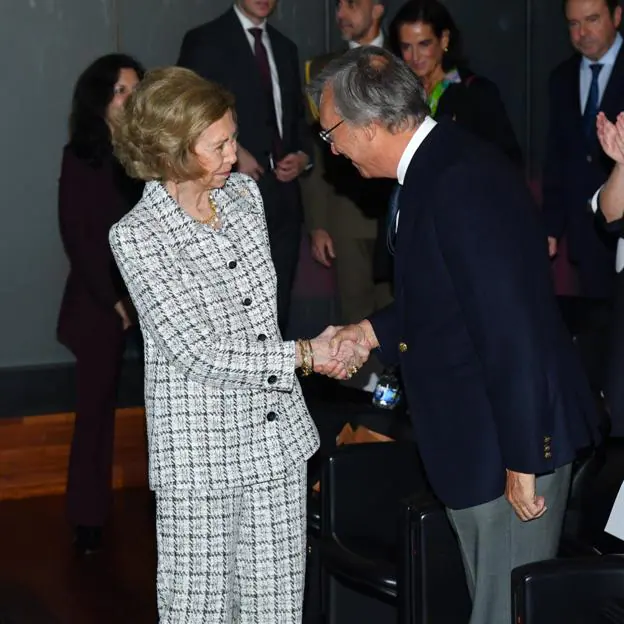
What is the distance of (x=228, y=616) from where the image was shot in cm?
288

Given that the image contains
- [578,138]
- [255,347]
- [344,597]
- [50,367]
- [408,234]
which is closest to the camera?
[408,234]

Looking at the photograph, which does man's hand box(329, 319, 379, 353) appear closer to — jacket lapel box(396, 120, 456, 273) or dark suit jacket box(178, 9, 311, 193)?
jacket lapel box(396, 120, 456, 273)

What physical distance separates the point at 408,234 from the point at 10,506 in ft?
10.8

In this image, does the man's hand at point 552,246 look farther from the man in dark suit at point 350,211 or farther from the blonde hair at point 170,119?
the blonde hair at point 170,119

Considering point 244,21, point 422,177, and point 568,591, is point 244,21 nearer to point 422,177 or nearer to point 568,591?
point 422,177

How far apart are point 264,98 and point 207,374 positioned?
116 inches

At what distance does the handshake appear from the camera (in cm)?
302

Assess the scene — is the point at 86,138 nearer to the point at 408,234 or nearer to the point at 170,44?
the point at 170,44

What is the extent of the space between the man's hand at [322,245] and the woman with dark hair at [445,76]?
87 cm

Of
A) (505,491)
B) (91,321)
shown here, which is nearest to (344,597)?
(505,491)

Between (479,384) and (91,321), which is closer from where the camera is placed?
(479,384)

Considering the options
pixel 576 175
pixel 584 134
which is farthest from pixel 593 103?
pixel 576 175

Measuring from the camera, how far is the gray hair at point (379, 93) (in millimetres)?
2658

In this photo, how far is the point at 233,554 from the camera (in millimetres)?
2867
